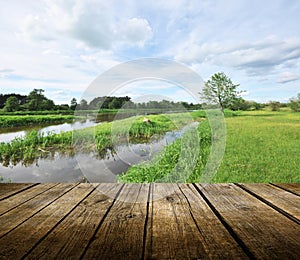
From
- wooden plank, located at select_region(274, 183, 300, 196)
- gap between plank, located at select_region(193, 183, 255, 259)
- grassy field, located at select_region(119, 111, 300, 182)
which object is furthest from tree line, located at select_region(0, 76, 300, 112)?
gap between plank, located at select_region(193, 183, 255, 259)

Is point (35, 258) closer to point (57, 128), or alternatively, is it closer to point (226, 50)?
point (57, 128)

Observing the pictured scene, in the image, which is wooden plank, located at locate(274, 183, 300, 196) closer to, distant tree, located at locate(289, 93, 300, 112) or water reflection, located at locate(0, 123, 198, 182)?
water reflection, located at locate(0, 123, 198, 182)

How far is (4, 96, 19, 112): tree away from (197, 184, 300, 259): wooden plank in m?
2.56

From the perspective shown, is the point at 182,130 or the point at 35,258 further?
the point at 182,130

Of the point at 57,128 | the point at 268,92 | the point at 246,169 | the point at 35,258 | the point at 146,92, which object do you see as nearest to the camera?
the point at 35,258

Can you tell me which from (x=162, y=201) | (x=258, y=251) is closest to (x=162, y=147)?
(x=162, y=201)

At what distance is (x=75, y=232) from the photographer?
34.7 inches

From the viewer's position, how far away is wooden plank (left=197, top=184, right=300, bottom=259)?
75cm

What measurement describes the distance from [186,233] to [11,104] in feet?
9.28

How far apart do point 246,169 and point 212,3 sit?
69.0 inches

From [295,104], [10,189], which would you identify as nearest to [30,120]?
[10,189]

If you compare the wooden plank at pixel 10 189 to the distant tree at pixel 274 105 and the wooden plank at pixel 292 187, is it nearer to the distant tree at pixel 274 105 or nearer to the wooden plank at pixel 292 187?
the wooden plank at pixel 292 187

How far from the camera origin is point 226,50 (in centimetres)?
314

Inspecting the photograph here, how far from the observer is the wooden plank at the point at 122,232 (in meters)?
0.73
